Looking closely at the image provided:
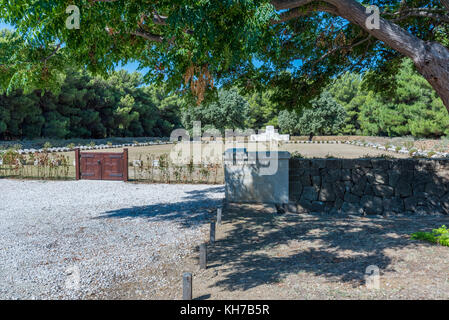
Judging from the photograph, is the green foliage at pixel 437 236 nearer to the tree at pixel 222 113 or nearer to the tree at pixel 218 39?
the tree at pixel 218 39

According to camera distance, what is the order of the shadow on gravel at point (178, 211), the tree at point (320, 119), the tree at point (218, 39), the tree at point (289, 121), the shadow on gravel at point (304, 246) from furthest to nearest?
1. the tree at point (289, 121)
2. the tree at point (320, 119)
3. the shadow on gravel at point (178, 211)
4. the shadow on gravel at point (304, 246)
5. the tree at point (218, 39)

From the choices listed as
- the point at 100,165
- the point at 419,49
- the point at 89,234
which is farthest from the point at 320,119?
the point at 89,234

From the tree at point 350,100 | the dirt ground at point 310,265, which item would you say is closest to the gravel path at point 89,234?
the dirt ground at point 310,265

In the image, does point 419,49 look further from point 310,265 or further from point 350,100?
point 350,100

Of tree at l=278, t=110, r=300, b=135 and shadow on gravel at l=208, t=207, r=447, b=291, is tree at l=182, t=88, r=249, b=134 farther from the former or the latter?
shadow on gravel at l=208, t=207, r=447, b=291

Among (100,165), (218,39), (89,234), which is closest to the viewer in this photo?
(218,39)

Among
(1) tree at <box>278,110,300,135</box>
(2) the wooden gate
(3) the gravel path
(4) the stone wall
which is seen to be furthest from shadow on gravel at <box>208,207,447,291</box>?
(1) tree at <box>278,110,300,135</box>

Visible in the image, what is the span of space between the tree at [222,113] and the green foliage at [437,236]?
38.3 m

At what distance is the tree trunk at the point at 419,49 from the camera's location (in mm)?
4496

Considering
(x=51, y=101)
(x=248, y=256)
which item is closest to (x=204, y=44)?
(x=248, y=256)

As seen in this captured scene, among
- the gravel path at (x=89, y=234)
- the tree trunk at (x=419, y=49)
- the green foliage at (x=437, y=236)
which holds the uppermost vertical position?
the tree trunk at (x=419, y=49)

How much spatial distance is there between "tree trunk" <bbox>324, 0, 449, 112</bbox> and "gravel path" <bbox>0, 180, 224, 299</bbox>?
15.9 ft

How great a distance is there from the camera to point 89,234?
21.0 feet

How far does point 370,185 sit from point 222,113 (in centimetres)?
3577
